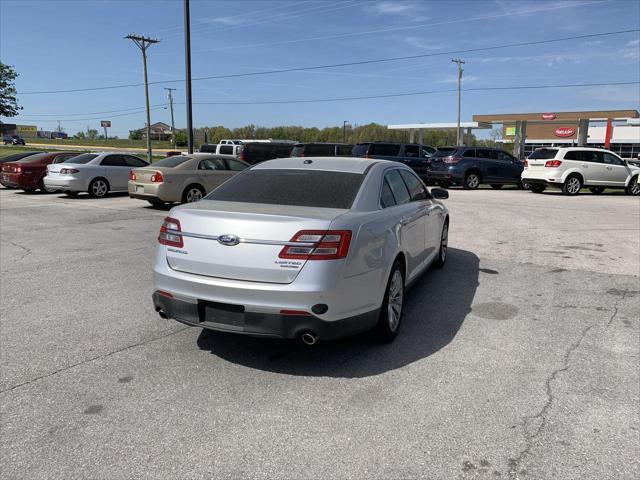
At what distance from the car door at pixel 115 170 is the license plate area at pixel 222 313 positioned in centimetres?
1470

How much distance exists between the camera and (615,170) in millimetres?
19391

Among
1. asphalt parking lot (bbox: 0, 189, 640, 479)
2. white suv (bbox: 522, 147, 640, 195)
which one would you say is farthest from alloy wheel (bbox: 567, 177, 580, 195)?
asphalt parking lot (bbox: 0, 189, 640, 479)

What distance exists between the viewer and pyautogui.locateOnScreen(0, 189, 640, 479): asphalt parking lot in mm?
2750

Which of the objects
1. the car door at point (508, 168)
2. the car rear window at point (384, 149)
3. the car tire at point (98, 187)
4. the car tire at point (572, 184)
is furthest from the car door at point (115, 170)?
the car tire at point (572, 184)

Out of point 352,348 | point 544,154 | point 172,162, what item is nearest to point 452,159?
point 544,154

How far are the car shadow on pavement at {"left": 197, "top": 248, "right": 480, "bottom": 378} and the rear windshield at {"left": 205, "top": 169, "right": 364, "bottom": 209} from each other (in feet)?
3.97

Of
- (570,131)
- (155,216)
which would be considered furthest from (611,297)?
(570,131)

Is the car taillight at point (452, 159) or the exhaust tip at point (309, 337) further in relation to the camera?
the car taillight at point (452, 159)

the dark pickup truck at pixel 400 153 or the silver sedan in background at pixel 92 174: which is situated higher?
the dark pickup truck at pixel 400 153

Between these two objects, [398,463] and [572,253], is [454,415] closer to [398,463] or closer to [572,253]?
[398,463]

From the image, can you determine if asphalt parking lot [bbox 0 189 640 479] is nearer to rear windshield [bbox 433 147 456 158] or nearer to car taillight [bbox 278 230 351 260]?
car taillight [bbox 278 230 351 260]

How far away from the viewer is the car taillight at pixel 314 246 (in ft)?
11.5

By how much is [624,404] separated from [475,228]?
7630mm

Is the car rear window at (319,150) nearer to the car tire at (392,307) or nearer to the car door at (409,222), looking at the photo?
the car door at (409,222)
